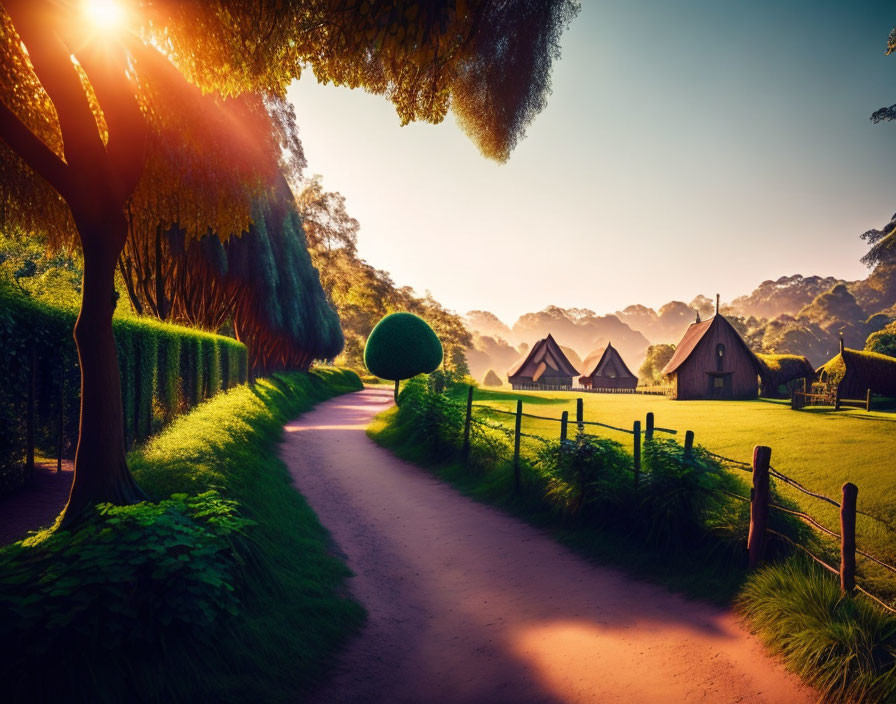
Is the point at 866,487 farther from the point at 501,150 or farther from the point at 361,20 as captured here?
the point at 361,20

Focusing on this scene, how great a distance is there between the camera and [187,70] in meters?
4.42

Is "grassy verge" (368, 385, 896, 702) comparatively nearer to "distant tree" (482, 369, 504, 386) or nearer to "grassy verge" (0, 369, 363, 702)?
"grassy verge" (0, 369, 363, 702)

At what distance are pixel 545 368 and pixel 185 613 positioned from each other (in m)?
38.4

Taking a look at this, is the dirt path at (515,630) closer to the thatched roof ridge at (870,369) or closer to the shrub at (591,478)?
the shrub at (591,478)

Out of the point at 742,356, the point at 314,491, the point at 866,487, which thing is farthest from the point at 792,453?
the point at 742,356

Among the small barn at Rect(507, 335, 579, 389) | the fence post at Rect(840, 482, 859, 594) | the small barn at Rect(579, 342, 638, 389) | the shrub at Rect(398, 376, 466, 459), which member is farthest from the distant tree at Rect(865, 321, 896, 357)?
the fence post at Rect(840, 482, 859, 594)

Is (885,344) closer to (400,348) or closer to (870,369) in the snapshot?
(870,369)

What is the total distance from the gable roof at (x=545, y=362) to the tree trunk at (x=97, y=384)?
123ft

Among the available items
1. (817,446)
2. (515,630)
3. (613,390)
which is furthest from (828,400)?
(515,630)

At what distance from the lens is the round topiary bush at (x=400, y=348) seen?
20.8m

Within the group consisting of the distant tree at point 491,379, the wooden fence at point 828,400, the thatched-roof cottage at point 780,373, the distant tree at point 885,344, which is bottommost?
the distant tree at point 491,379

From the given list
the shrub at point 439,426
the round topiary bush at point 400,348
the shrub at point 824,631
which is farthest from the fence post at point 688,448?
the round topiary bush at point 400,348

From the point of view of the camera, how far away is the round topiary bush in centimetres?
2081

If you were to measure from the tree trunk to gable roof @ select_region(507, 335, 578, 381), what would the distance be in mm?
37541
